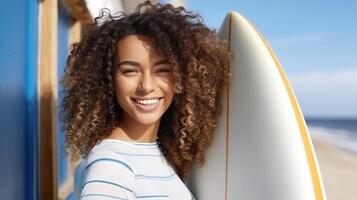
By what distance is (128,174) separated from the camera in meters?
1.00

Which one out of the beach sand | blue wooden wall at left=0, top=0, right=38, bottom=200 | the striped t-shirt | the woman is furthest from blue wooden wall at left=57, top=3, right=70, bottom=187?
the beach sand

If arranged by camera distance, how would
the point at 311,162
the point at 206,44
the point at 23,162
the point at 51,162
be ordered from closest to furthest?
the point at 311,162 → the point at 206,44 → the point at 23,162 → the point at 51,162

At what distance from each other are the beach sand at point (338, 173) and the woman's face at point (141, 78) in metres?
6.64

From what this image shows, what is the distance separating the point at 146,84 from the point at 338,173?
33.6 ft

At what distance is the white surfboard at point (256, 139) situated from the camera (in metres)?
1.10

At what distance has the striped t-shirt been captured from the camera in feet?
3.08

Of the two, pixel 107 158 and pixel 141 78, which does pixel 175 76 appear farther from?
pixel 107 158

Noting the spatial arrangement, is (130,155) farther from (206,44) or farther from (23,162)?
(23,162)

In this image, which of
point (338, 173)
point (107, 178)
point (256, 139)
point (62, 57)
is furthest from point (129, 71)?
point (338, 173)

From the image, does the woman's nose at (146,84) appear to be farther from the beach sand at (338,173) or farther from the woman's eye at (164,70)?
the beach sand at (338,173)

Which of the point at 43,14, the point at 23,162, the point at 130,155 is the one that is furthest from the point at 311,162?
the point at 43,14

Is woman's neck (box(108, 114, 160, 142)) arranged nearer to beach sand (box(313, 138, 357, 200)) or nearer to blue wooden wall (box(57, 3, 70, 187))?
blue wooden wall (box(57, 3, 70, 187))

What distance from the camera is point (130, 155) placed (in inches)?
41.5

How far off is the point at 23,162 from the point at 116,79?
0.68 meters
